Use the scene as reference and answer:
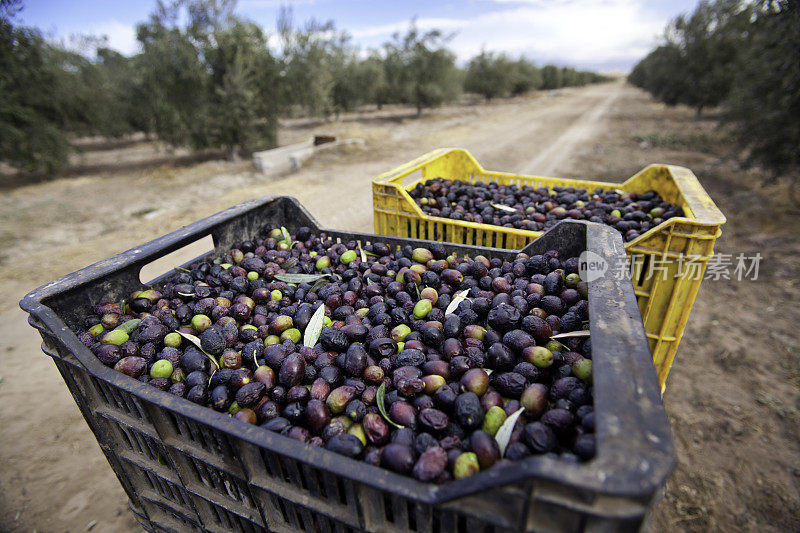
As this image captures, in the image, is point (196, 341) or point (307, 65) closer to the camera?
point (196, 341)

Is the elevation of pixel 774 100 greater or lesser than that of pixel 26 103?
lesser

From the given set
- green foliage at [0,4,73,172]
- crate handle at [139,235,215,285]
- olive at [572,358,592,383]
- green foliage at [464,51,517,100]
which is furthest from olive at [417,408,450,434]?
green foliage at [464,51,517,100]

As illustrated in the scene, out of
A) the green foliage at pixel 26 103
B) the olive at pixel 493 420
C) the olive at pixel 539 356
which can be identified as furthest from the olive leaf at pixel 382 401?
the green foliage at pixel 26 103

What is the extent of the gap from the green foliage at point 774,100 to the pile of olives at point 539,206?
16.8ft

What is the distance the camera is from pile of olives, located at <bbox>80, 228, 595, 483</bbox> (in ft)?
4.98

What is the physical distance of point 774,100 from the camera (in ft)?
28.5

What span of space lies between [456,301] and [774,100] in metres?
10.8

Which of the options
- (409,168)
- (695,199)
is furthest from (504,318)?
(409,168)

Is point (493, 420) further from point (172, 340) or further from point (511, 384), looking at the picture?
point (172, 340)

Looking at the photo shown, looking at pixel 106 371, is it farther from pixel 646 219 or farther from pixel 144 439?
pixel 646 219

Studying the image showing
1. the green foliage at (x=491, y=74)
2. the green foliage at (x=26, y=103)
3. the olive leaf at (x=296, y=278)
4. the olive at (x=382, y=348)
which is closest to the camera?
the olive at (x=382, y=348)

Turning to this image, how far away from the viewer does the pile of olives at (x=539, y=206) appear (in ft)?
11.8
